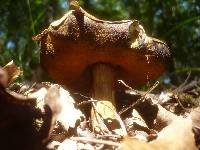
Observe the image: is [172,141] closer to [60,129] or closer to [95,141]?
[95,141]

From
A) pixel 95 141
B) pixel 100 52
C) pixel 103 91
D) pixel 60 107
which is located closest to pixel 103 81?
pixel 103 91

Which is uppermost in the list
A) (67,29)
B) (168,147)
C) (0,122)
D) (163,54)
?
(67,29)

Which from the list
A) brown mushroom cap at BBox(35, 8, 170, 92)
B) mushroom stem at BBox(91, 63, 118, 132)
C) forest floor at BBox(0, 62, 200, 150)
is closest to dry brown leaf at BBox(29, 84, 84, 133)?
forest floor at BBox(0, 62, 200, 150)

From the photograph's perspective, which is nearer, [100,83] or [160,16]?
[100,83]

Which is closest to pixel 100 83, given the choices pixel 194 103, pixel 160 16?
pixel 194 103

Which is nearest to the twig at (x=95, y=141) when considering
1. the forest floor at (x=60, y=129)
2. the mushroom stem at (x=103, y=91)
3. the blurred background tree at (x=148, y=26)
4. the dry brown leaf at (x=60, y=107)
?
the forest floor at (x=60, y=129)

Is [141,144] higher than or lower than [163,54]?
lower

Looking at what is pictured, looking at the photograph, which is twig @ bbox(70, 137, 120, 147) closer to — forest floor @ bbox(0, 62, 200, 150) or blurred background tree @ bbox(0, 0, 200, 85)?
forest floor @ bbox(0, 62, 200, 150)

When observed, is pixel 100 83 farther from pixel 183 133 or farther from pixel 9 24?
pixel 9 24
